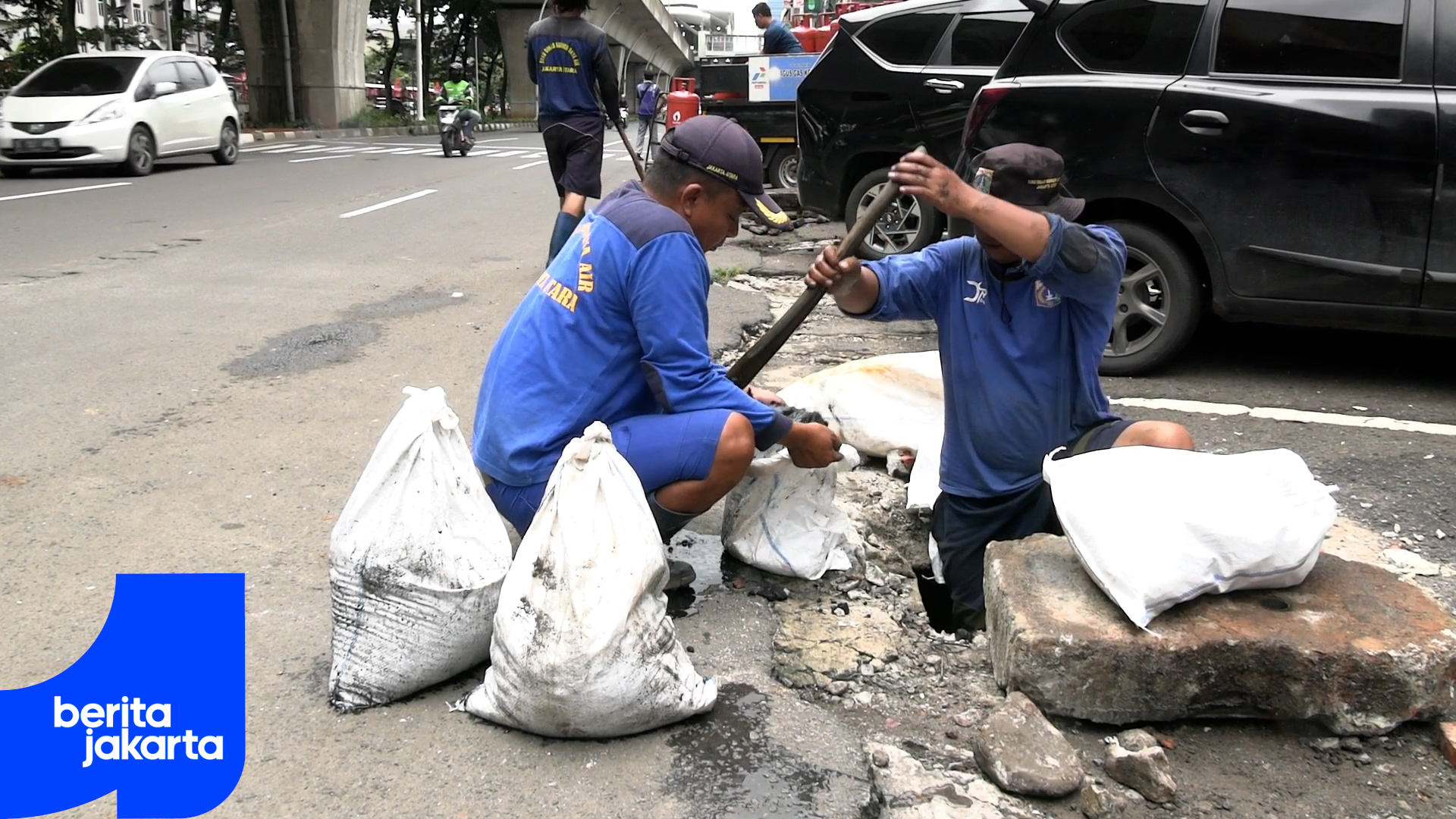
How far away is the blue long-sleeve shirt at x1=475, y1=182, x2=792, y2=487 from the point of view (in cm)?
268

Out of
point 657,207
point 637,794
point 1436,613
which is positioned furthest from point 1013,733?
point 657,207

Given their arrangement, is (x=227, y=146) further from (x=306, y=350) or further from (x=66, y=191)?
(x=306, y=350)

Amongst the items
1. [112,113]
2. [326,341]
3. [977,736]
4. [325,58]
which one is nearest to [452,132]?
[112,113]

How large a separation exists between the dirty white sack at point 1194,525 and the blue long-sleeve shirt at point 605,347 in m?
0.81

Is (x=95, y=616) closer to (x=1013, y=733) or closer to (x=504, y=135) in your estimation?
(x=1013, y=733)

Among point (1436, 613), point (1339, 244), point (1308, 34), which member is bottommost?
point (1436, 613)

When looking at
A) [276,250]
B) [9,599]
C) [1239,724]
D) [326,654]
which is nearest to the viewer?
[1239,724]

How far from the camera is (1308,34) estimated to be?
4738 mm

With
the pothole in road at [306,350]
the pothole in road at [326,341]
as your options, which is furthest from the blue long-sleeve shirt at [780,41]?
the pothole in road at [306,350]

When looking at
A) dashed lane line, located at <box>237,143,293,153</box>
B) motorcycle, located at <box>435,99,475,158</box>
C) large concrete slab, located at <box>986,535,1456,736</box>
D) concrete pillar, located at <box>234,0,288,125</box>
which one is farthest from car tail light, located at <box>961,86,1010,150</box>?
concrete pillar, located at <box>234,0,288,125</box>

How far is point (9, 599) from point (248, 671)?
0.77 m

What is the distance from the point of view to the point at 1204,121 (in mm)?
4801

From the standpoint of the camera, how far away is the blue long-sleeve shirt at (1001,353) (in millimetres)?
3002

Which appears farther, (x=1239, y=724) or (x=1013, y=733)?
(x=1239, y=724)
